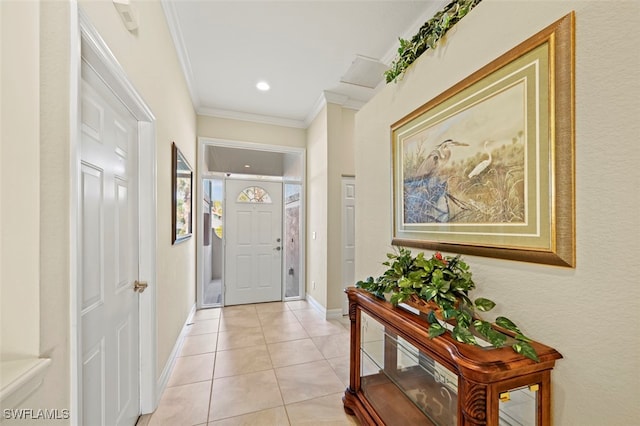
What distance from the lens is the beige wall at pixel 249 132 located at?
3.84m

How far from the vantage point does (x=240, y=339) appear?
283 centimetres

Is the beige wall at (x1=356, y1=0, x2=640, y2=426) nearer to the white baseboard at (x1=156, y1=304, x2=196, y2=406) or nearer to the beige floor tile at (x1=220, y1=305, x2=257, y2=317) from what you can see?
the white baseboard at (x1=156, y1=304, x2=196, y2=406)

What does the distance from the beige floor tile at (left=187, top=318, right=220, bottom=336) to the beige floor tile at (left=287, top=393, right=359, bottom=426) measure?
1682 millimetres

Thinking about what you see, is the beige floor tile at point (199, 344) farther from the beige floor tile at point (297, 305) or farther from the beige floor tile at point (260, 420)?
the beige floor tile at point (297, 305)

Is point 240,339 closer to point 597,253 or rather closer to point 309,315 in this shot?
point 309,315

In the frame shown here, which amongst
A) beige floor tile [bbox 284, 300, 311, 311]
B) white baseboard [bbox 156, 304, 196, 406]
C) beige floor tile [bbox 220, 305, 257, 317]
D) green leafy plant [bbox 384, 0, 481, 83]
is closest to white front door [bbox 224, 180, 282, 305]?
beige floor tile [bbox 220, 305, 257, 317]

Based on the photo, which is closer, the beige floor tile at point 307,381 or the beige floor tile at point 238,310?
the beige floor tile at point 307,381

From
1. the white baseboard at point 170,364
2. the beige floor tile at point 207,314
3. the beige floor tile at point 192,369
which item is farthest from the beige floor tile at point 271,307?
the beige floor tile at point 192,369

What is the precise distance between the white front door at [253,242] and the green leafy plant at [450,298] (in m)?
3.04

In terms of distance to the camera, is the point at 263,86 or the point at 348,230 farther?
the point at 348,230

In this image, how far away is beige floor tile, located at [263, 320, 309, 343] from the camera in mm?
2848

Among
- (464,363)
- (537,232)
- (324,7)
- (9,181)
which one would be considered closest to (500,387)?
(464,363)

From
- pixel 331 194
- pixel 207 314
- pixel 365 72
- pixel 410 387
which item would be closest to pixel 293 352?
pixel 410 387

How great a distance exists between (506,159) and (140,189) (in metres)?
2.08
